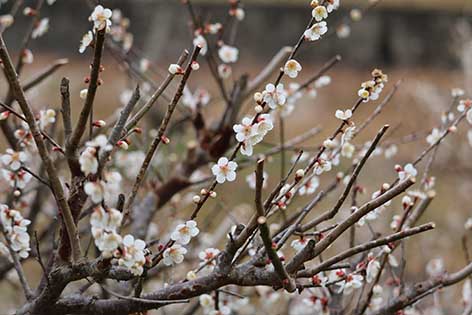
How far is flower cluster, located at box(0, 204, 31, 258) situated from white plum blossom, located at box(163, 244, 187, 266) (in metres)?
0.26

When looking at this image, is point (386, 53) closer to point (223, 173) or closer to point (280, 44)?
point (280, 44)

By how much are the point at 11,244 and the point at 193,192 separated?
1.97 meters

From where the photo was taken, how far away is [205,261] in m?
1.27

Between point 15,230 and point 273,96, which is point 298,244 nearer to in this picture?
point 273,96

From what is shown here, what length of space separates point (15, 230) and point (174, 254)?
0.29 m

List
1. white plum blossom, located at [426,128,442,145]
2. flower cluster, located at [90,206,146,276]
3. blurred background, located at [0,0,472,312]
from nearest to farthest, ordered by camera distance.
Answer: flower cluster, located at [90,206,146,276] → white plum blossom, located at [426,128,442,145] → blurred background, located at [0,0,472,312]

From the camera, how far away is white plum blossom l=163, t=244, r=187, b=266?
1.06 metres

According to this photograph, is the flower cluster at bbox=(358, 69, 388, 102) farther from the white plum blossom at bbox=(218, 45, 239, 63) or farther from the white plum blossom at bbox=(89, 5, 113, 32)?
the white plum blossom at bbox=(218, 45, 239, 63)

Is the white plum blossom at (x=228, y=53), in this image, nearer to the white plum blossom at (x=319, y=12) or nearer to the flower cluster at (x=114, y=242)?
the white plum blossom at (x=319, y=12)

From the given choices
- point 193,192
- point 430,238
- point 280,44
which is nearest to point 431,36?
point 280,44

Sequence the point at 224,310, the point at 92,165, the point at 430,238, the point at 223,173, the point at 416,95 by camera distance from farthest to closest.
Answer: the point at 416,95 < the point at 430,238 < the point at 224,310 < the point at 223,173 < the point at 92,165

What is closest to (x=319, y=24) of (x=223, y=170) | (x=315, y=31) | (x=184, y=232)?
(x=315, y=31)

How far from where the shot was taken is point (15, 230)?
1.16m

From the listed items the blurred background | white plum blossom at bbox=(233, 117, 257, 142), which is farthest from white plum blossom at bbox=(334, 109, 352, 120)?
the blurred background
